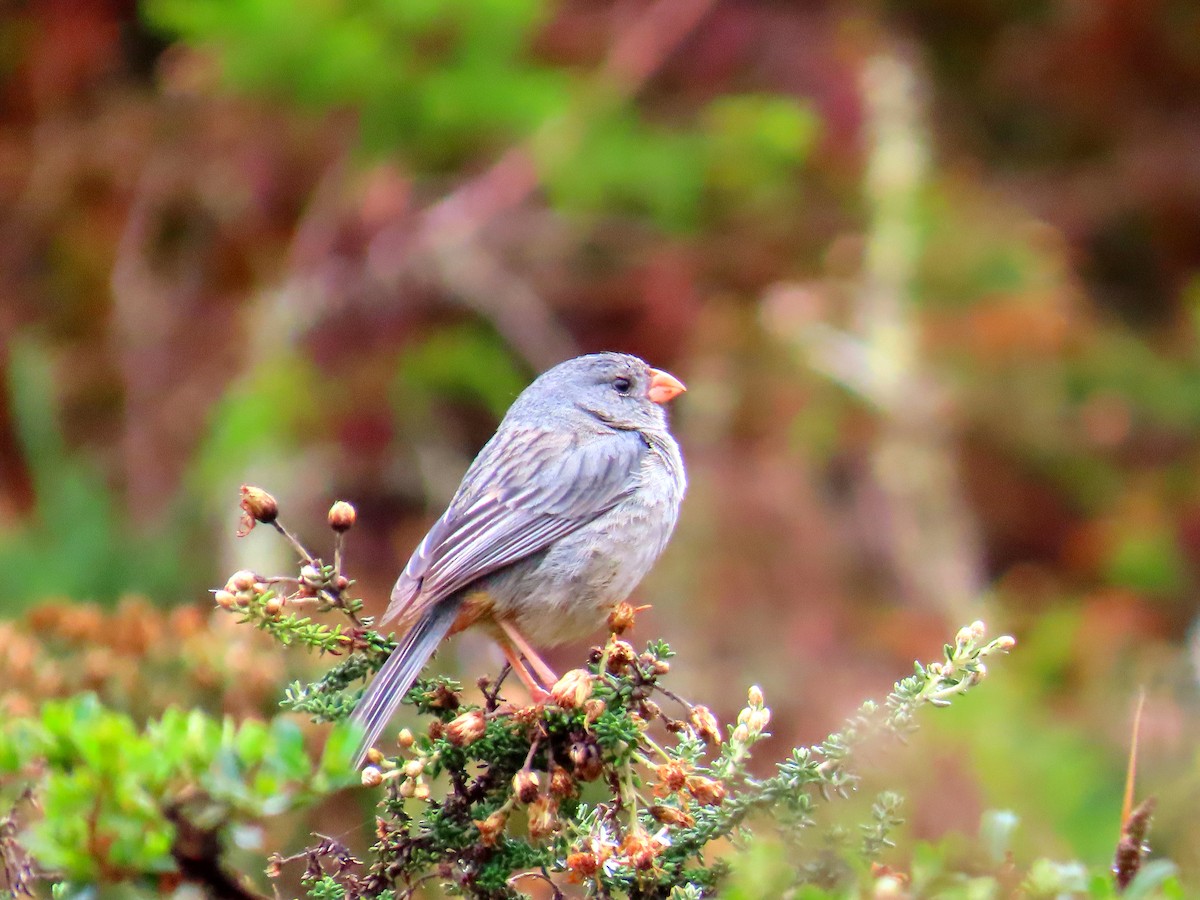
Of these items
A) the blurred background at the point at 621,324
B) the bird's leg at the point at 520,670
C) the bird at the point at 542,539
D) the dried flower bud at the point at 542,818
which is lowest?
the dried flower bud at the point at 542,818

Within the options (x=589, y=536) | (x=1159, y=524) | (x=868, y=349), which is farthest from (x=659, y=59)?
(x=589, y=536)

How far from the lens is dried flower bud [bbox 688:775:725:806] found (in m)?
2.10

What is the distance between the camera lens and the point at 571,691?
2.16 m

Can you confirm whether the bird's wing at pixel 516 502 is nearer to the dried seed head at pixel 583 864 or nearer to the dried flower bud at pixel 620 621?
the dried flower bud at pixel 620 621

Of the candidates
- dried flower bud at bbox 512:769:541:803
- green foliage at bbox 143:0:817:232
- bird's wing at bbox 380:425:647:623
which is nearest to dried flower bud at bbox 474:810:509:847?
dried flower bud at bbox 512:769:541:803

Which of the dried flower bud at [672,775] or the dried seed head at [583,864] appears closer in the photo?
the dried seed head at [583,864]

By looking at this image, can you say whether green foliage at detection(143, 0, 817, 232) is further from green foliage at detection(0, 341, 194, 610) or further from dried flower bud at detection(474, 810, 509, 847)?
dried flower bud at detection(474, 810, 509, 847)

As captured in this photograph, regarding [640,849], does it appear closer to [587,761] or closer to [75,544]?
[587,761]

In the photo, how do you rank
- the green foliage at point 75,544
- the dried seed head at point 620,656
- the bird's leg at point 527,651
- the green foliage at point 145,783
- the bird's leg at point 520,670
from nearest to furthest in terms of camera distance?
the green foliage at point 145,783, the dried seed head at point 620,656, the bird's leg at point 520,670, the bird's leg at point 527,651, the green foliage at point 75,544

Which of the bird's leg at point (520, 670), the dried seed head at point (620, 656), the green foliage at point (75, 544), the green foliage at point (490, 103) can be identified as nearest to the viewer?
the dried seed head at point (620, 656)

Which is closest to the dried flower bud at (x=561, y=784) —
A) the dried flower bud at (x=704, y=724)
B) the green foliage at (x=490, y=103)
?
the dried flower bud at (x=704, y=724)

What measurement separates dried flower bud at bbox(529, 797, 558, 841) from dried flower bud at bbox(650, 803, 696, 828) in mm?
155

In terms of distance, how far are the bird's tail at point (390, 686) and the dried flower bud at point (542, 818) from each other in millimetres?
342

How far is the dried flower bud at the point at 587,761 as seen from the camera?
7.08ft
